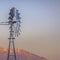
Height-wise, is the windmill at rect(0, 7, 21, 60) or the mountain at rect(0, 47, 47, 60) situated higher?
the windmill at rect(0, 7, 21, 60)

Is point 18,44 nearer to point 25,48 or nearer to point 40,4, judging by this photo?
point 25,48

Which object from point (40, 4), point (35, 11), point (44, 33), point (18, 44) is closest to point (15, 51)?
point (18, 44)

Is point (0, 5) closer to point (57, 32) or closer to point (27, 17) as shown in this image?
point (27, 17)

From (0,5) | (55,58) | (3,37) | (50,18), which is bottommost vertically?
(55,58)

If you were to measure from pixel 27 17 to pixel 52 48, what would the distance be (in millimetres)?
682

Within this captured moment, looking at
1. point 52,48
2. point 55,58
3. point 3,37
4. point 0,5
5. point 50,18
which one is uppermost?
point 0,5

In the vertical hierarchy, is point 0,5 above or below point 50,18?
above

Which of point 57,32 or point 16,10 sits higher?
point 16,10

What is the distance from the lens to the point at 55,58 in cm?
240

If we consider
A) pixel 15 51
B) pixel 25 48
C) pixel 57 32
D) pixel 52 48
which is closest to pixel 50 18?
pixel 57 32

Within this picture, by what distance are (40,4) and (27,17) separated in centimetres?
33

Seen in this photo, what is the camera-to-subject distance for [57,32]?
96.7 inches

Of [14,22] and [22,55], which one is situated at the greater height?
[14,22]

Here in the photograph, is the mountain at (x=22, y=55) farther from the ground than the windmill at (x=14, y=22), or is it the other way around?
the windmill at (x=14, y=22)
